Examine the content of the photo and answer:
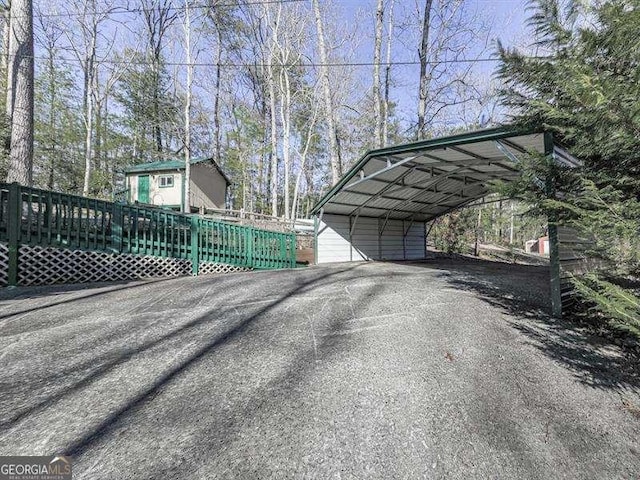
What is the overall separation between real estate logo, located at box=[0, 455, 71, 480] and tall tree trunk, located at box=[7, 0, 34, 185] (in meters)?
7.71

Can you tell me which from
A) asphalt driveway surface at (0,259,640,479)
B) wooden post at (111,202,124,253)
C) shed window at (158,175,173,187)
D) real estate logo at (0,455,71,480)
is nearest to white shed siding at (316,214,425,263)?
wooden post at (111,202,124,253)

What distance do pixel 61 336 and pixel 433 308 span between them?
179 inches

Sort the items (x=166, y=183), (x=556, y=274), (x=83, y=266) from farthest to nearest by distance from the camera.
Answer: (x=166, y=183)
(x=83, y=266)
(x=556, y=274)

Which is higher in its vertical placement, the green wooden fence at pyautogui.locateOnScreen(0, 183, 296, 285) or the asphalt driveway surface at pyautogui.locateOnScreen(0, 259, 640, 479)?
the green wooden fence at pyautogui.locateOnScreen(0, 183, 296, 285)

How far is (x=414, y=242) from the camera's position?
14.4 metres

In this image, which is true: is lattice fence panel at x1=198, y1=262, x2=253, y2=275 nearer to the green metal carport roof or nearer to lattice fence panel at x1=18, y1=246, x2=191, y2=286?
lattice fence panel at x1=18, y1=246, x2=191, y2=286

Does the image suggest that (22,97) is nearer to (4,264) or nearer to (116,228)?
(116,228)

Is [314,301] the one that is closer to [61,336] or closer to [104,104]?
[61,336]

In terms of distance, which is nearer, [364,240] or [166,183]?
[364,240]

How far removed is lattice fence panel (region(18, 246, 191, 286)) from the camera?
5602mm

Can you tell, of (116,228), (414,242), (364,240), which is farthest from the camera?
(414,242)

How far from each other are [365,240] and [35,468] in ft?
36.9

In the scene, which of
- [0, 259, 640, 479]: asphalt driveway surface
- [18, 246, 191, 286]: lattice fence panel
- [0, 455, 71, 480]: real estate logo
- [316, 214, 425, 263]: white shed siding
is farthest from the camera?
[316, 214, 425, 263]: white shed siding

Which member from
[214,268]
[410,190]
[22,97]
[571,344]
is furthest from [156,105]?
[571,344]
